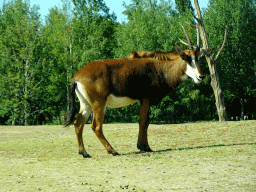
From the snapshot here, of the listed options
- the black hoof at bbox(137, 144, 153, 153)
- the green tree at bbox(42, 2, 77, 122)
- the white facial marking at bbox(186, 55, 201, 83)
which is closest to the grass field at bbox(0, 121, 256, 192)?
the black hoof at bbox(137, 144, 153, 153)

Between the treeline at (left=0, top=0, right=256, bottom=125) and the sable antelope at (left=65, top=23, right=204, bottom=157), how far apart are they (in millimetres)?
25000

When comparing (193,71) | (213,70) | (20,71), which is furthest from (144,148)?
(20,71)

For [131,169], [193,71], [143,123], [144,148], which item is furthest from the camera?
[144,148]

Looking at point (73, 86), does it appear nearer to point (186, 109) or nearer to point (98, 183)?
point (98, 183)

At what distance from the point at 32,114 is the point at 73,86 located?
2769cm

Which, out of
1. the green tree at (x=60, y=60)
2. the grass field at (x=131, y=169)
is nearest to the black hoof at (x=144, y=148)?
the grass field at (x=131, y=169)

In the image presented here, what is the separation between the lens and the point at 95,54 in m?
36.4

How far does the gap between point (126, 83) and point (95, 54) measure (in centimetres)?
2731

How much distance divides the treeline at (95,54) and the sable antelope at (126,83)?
2500cm

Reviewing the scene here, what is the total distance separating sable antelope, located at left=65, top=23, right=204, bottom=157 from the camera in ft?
30.7

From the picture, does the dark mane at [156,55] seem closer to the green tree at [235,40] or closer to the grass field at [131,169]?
the grass field at [131,169]

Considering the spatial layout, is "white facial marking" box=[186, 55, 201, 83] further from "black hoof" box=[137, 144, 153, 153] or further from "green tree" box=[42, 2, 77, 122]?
"green tree" box=[42, 2, 77, 122]

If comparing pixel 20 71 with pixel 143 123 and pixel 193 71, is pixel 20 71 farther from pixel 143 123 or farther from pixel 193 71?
pixel 193 71

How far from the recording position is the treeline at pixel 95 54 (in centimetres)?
3456
